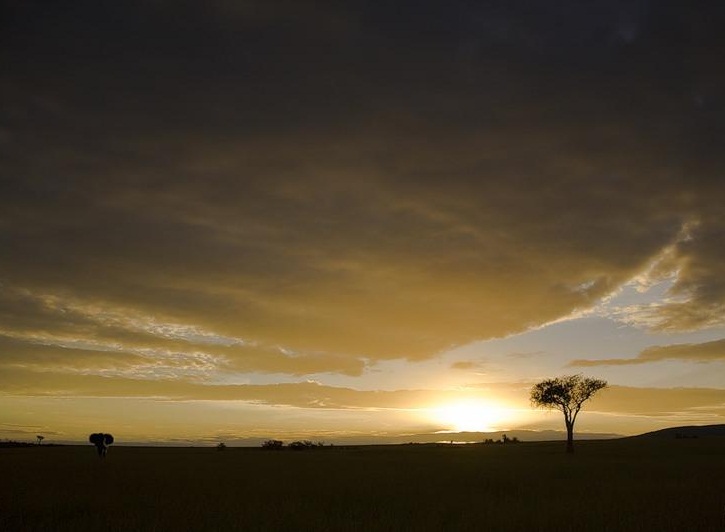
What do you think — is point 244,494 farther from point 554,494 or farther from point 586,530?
point 586,530

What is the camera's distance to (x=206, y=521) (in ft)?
63.9

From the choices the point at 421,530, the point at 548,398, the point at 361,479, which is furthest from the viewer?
the point at 548,398

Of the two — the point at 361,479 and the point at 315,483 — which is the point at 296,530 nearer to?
the point at 315,483

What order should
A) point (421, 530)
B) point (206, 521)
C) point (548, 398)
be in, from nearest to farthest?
point (421, 530)
point (206, 521)
point (548, 398)

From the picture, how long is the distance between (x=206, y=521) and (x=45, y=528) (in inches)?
185

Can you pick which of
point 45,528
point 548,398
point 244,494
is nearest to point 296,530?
point 45,528

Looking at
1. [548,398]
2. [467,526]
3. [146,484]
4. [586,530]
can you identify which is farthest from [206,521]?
[548,398]

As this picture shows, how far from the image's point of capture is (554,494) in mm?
28922

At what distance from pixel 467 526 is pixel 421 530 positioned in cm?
183

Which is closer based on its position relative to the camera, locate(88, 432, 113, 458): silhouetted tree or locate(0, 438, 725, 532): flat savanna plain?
locate(0, 438, 725, 532): flat savanna plain

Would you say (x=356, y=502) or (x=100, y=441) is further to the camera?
(x=100, y=441)

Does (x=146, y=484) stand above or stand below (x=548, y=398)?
below

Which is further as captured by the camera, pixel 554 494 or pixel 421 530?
pixel 554 494

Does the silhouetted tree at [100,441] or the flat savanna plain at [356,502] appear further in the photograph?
the silhouetted tree at [100,441]
